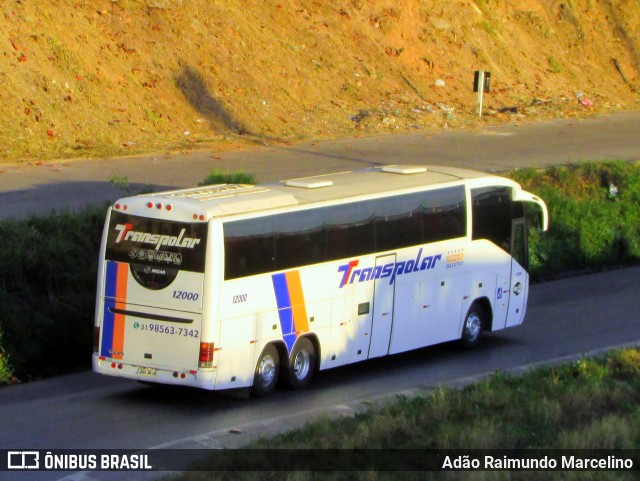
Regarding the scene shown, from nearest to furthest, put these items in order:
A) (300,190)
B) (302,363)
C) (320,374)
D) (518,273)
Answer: (302,363), (300,190), (320,374), (518,273)

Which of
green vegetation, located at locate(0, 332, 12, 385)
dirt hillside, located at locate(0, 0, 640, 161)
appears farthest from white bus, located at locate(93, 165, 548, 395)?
dirt hillside, located at locate(0, 0, 640, 161)

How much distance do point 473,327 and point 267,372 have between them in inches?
189

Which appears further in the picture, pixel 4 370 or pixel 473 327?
pixel 473 327

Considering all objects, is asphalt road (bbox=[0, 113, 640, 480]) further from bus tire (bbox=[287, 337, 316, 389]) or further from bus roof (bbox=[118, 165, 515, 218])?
bus roof (bbox=[118, 165, 515, 218])

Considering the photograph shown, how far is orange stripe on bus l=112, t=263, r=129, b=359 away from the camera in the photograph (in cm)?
1411

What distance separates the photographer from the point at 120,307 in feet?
46.4

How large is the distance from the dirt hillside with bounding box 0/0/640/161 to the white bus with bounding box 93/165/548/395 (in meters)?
12.0

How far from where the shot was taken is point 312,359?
15258mm

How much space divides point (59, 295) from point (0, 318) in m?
1.41

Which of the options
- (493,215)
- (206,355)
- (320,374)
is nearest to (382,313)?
(320,374)

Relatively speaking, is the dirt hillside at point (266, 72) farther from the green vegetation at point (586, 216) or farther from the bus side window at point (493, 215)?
the bus side window at point (493, 215)

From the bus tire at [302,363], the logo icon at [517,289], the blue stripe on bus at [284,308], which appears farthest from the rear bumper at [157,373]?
the logo icon at [517,289]

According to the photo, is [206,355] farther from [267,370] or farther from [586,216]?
[586,216]

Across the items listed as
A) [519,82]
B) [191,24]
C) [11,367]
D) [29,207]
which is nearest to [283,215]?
[11,367]
